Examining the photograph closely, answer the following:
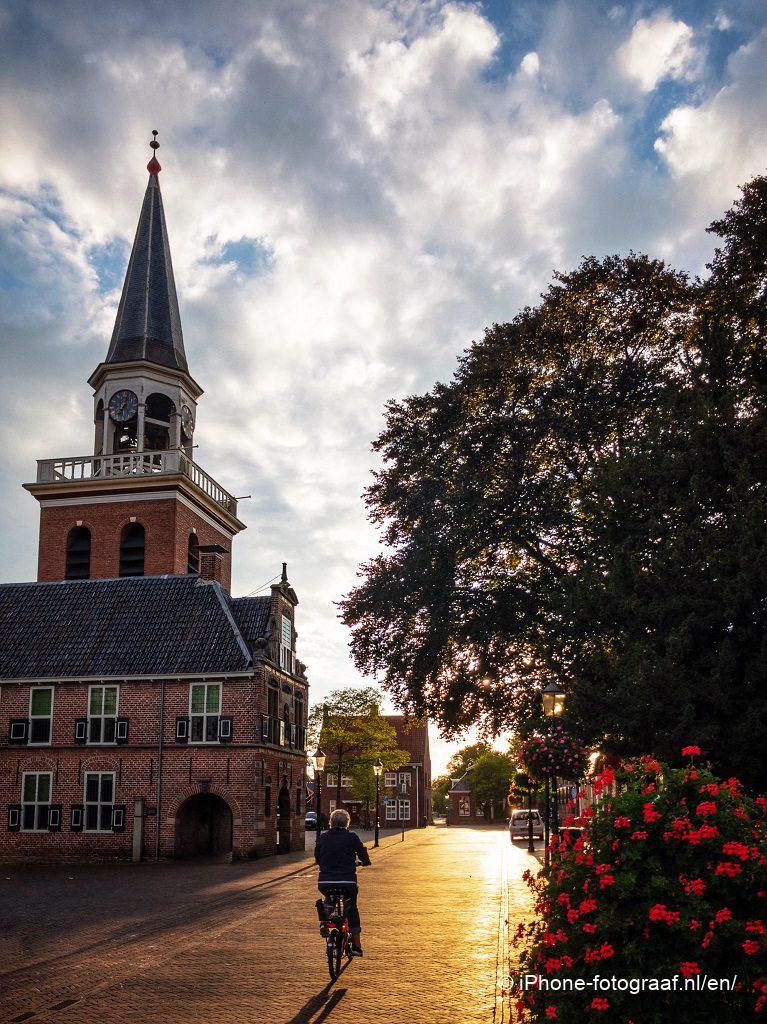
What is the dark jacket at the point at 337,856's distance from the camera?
1099 cm

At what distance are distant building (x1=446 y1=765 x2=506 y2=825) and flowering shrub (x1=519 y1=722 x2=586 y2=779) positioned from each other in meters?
86.4

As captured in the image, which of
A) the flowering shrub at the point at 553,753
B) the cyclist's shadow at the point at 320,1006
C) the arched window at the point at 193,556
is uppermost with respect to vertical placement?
the arched window at the point at 193,556

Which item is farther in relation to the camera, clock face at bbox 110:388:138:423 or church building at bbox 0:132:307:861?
clock face at bbox 110:388:138:423

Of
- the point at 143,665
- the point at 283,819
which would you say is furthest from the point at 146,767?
the point at 283,819

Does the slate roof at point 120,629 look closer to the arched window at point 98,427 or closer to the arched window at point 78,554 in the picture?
the arched window at point 78,554

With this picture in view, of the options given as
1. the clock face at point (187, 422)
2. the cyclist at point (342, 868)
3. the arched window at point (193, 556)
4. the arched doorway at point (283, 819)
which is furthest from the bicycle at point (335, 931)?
the clock face at point (187, 422)

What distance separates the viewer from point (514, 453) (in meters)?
25.8

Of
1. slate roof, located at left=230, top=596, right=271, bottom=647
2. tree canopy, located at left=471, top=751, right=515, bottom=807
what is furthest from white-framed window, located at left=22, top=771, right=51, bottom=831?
tree canopy, located at left=471, top=751, right=515, bottom=807

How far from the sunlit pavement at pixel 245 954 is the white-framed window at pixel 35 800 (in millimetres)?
10030

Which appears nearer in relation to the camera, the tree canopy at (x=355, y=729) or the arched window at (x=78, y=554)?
the arched window at (x=78, y=554)

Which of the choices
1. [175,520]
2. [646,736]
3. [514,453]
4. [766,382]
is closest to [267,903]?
[646,736]

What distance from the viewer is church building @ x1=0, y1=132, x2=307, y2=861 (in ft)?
106

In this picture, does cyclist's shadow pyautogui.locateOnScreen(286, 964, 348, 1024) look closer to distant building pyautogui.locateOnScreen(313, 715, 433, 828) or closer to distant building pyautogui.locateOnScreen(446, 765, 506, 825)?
distant building pyautogui.locateOnScreen(313, 715, 433, 828)

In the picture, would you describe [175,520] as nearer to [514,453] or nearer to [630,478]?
[514,453]
